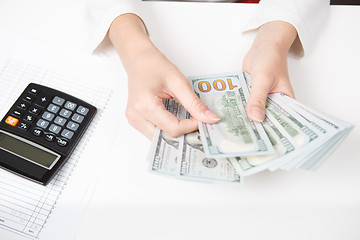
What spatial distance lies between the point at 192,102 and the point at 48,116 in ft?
0.93

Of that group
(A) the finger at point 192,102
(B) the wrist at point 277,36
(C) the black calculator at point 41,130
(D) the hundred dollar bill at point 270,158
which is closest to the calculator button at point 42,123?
(C) the black calculator at point 41,130

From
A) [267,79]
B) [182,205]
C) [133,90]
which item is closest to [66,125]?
[133,90]

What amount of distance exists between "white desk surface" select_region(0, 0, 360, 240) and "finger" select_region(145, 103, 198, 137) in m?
0.08

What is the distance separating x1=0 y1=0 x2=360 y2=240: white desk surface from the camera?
515 mm

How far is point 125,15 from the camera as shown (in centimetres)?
Answer: 72

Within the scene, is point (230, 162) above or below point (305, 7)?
below

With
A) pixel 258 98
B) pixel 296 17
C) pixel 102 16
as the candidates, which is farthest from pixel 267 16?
pixel 102 16

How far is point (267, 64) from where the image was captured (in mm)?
631

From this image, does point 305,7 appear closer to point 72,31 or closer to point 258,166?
point 258,166

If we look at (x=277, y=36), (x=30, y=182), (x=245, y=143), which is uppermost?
(x=277, y=36)

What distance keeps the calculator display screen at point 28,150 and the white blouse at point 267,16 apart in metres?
0.27

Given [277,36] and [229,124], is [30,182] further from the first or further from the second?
[277,36]

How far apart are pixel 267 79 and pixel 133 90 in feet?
0.86

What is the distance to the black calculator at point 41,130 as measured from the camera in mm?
547
